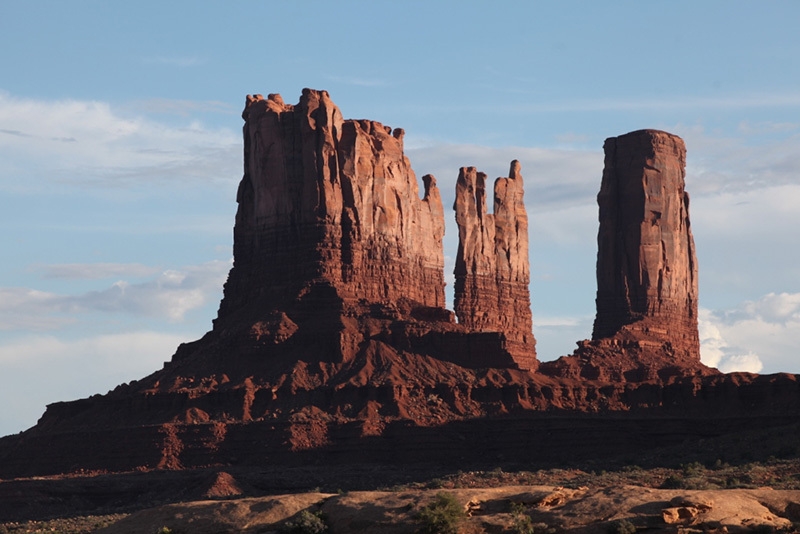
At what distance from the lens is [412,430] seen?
114000mm

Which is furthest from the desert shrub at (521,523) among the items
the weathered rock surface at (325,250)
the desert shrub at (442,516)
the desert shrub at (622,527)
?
the weathered rock surface at (325,250)

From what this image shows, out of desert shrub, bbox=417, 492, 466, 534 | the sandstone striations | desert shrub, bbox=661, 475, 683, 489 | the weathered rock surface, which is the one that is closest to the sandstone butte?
the weathered rock surface

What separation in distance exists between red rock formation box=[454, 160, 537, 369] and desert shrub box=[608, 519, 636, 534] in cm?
8227

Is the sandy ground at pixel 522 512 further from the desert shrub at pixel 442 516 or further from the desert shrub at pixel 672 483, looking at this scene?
the desert shrub at pixel 672 483

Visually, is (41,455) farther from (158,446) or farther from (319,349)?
(319,349)

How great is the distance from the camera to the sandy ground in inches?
2405

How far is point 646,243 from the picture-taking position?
15112 centimetres

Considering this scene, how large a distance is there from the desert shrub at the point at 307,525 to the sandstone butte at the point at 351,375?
45717mm

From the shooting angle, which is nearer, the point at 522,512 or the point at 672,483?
the point at 522,512

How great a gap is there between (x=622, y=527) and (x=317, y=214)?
221 feet

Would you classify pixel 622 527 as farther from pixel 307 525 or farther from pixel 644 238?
pixel 644 238

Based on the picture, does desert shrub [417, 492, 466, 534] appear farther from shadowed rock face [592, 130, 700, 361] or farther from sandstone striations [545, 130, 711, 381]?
shadowed rock face [592, 130, 700, 361]

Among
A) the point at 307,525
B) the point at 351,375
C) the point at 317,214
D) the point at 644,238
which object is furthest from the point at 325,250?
the point at 307,525

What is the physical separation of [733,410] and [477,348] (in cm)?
1483
